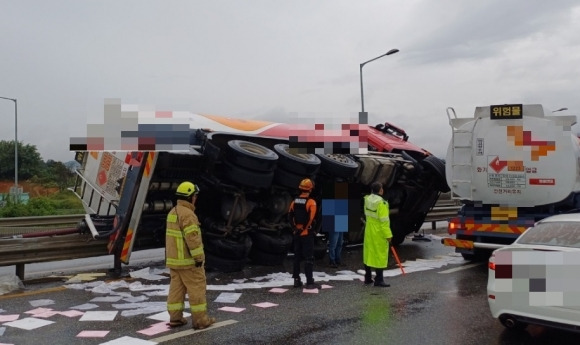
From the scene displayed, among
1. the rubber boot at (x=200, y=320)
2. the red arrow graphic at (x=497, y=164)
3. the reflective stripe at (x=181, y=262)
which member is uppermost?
the red arrow graphic at (x=497, y=164)

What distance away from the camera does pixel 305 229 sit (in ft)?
23.9

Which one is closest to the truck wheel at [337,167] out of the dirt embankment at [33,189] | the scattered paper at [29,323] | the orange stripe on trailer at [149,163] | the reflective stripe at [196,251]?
the orange stripe on trailer at [149,163]

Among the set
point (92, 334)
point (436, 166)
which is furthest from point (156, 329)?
point (436, 166)

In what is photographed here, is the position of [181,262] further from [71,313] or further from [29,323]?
[29,323]

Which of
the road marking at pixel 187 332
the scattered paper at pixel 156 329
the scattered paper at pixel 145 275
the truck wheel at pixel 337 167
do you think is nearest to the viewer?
the road marking at pixel 187 332

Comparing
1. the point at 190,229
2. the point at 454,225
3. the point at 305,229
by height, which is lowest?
the point at 454,225

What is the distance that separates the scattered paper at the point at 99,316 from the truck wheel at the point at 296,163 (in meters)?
3.38

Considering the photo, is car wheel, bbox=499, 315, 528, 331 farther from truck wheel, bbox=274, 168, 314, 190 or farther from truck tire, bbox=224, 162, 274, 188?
truck wheel, bbox=274, 168, 314, 190

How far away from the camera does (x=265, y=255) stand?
8.53 metres

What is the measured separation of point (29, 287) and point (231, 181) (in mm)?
2996

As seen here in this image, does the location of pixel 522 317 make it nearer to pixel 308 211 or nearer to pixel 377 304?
pixel 377 304

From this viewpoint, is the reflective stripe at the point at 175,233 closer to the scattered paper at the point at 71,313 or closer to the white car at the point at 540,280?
the scattered paper at the point at 71,313

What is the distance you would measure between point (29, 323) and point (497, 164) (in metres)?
6.83

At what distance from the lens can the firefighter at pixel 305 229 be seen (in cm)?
717
